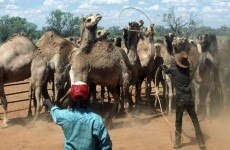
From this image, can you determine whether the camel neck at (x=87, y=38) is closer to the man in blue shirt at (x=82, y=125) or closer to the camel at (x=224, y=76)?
the camel at (x=224, y=76)

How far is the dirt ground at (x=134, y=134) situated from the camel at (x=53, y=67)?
91 cm

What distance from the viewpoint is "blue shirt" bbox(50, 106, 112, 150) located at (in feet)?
12.9

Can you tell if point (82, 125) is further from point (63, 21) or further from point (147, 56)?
point (63, 21)

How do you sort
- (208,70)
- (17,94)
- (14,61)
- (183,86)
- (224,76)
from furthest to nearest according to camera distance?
(17,94) < (224,76) < (208,70) < (14,61) < (183,86)

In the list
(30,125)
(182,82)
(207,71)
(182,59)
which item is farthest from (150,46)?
(30,125)

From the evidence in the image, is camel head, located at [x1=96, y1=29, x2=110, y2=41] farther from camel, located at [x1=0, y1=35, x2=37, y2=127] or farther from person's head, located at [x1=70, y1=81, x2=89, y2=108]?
person's head, located at [x1=70, y1=81, x2=89, y2=108]

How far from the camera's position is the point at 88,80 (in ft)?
30.8

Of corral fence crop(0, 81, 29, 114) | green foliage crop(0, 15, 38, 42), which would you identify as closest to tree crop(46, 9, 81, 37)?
green foliage crop(0, 15, 38, 42)

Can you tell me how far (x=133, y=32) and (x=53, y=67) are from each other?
8.64ft

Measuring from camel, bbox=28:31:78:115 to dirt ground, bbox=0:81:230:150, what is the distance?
0.91 m

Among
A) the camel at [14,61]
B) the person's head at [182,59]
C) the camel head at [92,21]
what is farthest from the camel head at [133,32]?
the person's head at [182,59]

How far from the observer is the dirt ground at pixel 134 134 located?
8.28 meters

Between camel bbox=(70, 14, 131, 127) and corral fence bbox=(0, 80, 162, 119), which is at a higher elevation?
camel bbox=(70, 14, 131, 127)

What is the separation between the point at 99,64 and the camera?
367 inches
